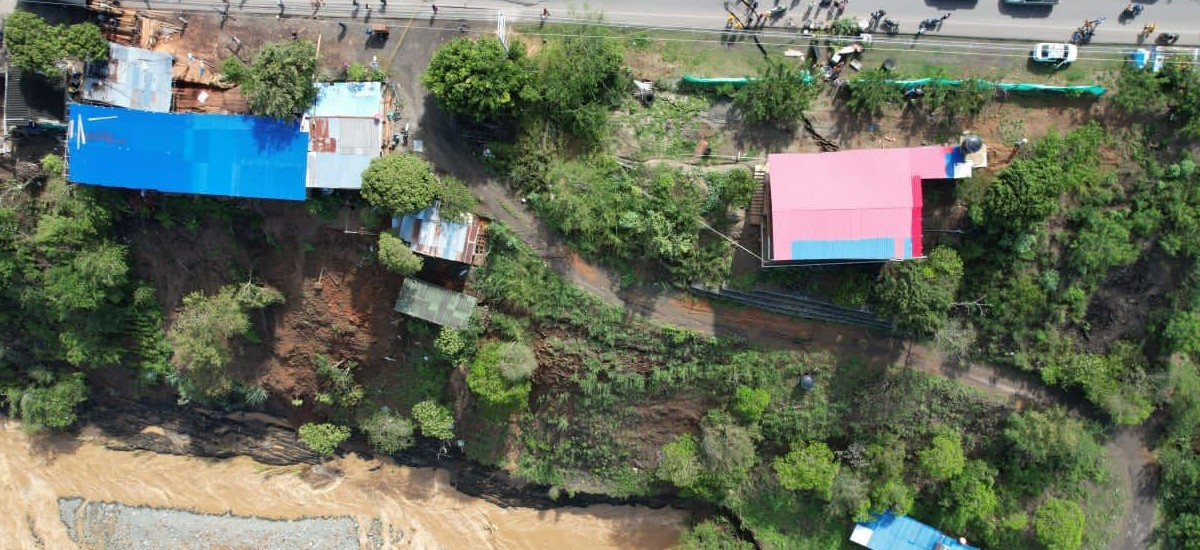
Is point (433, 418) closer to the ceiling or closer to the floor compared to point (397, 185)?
closer to the floor

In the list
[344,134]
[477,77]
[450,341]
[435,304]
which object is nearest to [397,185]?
[344,134]

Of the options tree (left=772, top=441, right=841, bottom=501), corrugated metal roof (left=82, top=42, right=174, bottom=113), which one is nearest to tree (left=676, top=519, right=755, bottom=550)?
tree (left=772, top=441, right=841, bottom=501)

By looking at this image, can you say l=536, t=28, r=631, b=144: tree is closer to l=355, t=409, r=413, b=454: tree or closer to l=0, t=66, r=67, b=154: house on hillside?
l=355, t=409, r=413, b=454: tree

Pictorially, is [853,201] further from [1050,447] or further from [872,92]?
[1050,447]

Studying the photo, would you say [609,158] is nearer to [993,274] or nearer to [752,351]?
[752,351]

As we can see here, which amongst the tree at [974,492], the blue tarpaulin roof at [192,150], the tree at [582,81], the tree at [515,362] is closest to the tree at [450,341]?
the tree at [515,362]

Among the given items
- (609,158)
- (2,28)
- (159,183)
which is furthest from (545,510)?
(2,28)
